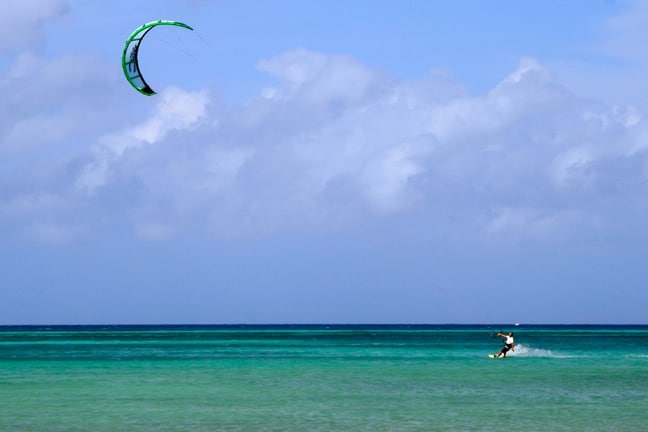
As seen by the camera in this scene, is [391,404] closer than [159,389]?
Yes

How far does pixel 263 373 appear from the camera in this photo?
3512 cm

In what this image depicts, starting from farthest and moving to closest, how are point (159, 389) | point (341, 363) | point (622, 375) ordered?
point (341, 363) < point (622, 375) < point (159, 389)

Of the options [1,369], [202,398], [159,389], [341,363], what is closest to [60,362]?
[1,369]

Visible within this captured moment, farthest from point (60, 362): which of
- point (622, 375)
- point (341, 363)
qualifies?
point (622, 375)

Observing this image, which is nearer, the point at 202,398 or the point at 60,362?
the point at 202,398

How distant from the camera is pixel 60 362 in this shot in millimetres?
43031

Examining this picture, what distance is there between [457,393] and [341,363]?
50.8 feet

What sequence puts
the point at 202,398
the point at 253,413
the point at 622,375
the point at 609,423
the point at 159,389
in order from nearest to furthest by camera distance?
the point at 609,423, the point at 253,413, the point at 202,398, the point at 159,389, the point at 622,375

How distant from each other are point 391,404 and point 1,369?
19.3m

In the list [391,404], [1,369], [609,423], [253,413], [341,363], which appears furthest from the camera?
[341,363]

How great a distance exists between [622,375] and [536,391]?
7.55m

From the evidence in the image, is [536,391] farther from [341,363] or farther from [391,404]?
[341,363]

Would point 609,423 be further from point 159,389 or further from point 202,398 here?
point 159,389

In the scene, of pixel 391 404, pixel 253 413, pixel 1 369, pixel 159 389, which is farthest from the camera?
pixel 1 369
